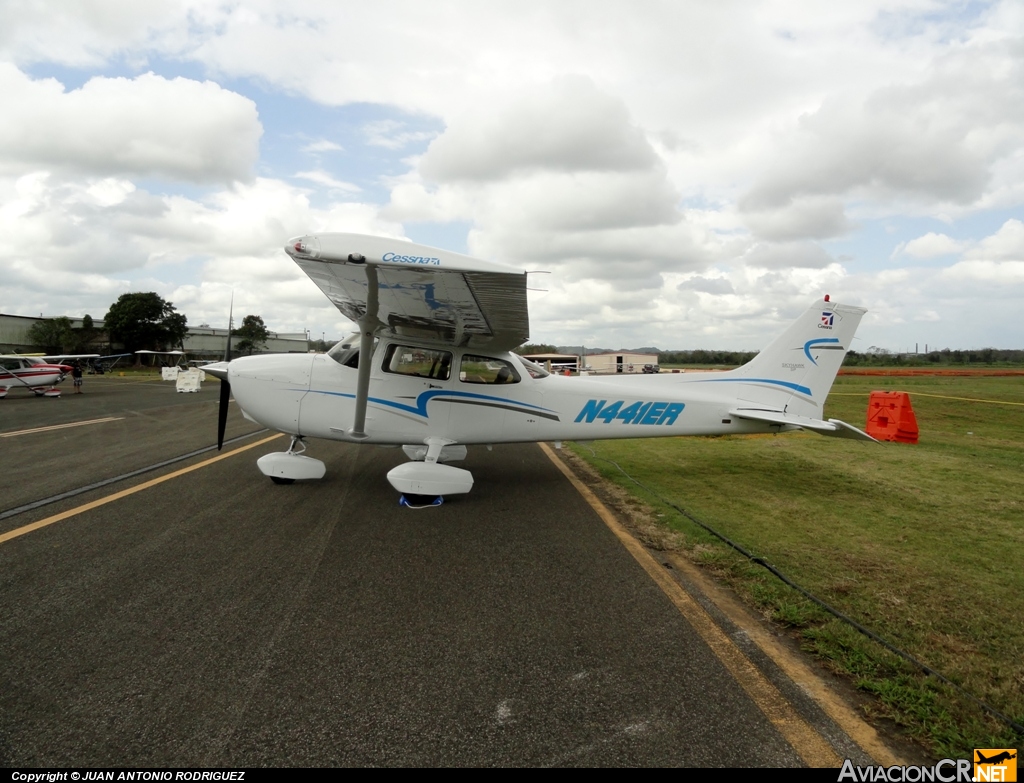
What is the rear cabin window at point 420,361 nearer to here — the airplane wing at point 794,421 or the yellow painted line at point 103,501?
the yellow painted line at point 103,501

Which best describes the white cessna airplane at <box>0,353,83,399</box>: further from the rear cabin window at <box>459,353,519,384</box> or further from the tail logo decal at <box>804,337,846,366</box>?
the tail logo decal at <box>804,337,846,366</box>

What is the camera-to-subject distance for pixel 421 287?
17.7 feet

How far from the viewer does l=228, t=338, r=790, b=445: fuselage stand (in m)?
7.01

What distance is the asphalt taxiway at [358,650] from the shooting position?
6.95ft

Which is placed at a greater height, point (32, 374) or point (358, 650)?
point (358, 650)

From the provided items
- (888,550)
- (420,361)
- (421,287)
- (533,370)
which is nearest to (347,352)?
(420,361)

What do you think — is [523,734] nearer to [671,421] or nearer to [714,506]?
[714,506]

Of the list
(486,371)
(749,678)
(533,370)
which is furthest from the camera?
(533,370)

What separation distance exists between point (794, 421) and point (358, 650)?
277 inches

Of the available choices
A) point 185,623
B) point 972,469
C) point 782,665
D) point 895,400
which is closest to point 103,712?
point 185,623

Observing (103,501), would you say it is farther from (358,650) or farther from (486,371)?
(358,650)

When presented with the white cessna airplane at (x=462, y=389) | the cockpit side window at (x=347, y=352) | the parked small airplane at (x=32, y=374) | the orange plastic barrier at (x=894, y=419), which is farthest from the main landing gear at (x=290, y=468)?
the parked small airplane at (x=32, y=374)

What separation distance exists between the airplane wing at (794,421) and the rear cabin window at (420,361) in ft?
13.5

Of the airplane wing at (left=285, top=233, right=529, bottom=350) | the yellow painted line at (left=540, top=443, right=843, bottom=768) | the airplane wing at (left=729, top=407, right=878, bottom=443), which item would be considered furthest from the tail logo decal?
the yellow painted line at (left=540, top=443, right=843, bottom=768)
